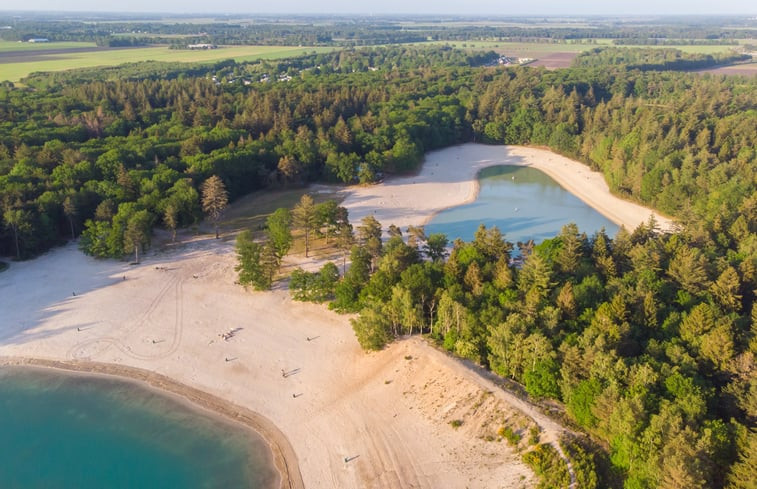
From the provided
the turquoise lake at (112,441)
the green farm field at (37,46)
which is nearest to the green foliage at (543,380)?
the turquoise lake at (112,441)

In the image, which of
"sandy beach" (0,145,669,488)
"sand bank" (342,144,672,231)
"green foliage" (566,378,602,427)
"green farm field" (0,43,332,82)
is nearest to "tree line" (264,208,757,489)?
"green foliage" (566,378,602,427)

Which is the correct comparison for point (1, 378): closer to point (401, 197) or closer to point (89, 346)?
point (89, 346)

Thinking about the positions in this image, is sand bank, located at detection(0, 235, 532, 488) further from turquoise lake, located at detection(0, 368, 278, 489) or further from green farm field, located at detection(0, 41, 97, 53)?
green farm field, located at detection(0, 41, 97, 53)

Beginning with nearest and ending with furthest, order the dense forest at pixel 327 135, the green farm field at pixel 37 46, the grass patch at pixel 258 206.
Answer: the dense forest at pixel 327 135, the grass patch at pixel 258 206, the green farm field at pixel 37 46

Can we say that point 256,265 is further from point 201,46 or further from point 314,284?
point 201,46

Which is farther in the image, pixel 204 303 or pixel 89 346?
pixel 204 303

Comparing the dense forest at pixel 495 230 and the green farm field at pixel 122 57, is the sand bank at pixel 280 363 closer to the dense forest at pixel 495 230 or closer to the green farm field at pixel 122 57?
the dense forest at pixel 495 230

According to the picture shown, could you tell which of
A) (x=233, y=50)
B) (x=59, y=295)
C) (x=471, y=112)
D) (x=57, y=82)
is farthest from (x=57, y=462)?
(x=233, y=50)
